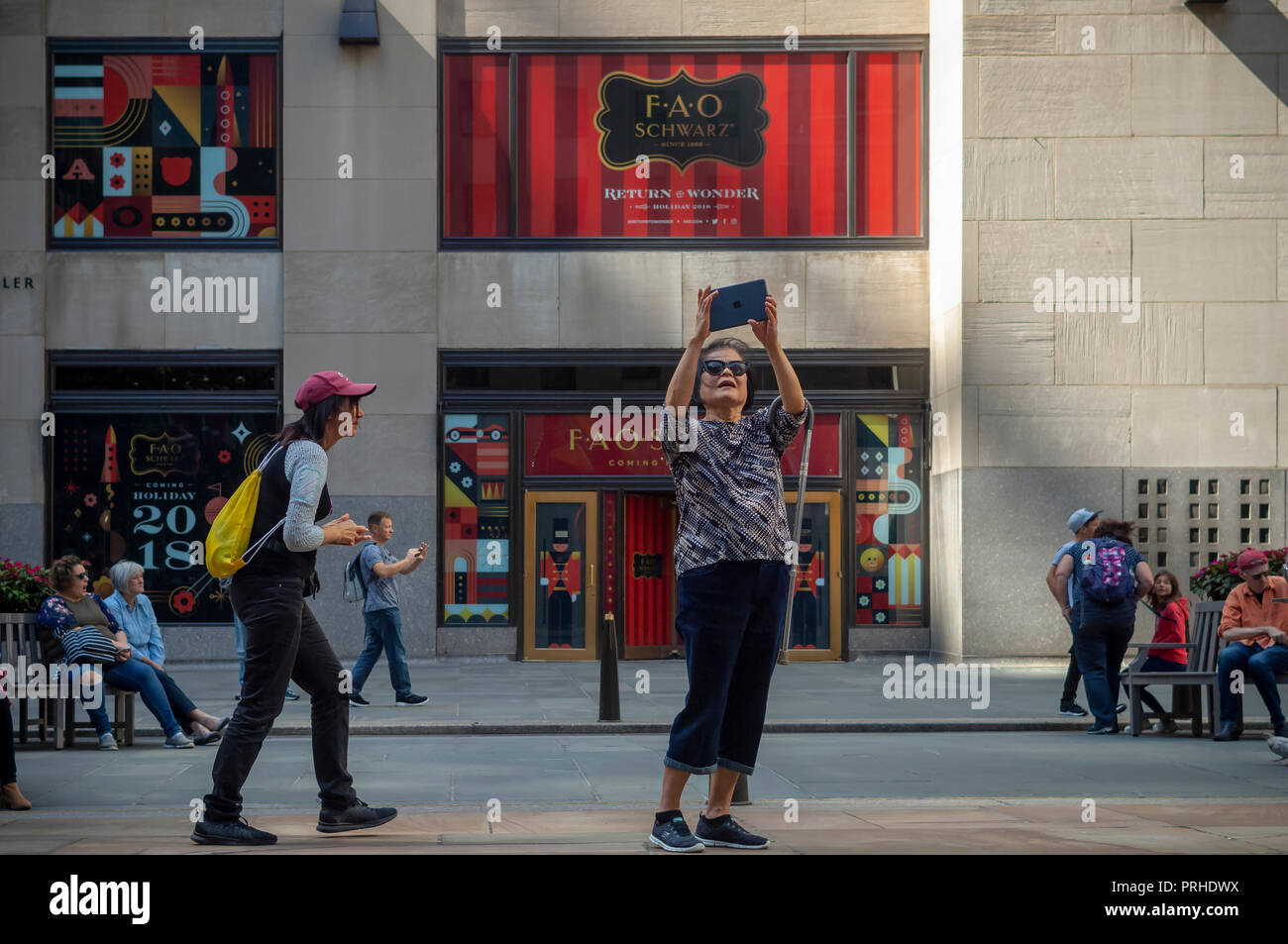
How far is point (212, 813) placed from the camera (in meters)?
6.20

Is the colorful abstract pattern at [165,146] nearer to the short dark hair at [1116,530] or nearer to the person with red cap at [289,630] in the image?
the short dark hair at [1116,530]

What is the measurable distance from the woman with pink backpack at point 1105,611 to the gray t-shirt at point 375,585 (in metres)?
6.08

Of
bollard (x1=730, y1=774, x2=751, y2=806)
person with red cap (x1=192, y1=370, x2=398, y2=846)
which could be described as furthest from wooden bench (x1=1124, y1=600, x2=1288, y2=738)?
person with red cap (x1=192, y1=370, x2=398, y2=846)

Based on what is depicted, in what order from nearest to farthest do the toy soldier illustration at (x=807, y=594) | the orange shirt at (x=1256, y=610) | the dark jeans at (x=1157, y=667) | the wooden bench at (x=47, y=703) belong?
the wooden bench at (x=47, y=703) → the orange shirt at (x=1256, y=610) → the dark jeans at (x=1157, y=667) → the toy soldier illustration at (x=807, y=594)

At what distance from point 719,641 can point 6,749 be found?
13.7ft

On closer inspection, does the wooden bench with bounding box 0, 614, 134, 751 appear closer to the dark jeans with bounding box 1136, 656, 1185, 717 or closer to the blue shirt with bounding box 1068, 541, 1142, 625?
the blue shirt with bounding box 1068, 541, 1142, 625

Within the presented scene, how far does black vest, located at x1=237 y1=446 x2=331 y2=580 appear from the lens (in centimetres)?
631

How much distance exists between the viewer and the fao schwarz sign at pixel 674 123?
64.8ft

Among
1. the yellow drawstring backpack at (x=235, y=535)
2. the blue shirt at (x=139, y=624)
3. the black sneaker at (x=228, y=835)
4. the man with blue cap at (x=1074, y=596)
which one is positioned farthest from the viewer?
the man with blue cap at (x=1074, y=596)

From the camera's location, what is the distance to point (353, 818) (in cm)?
655
